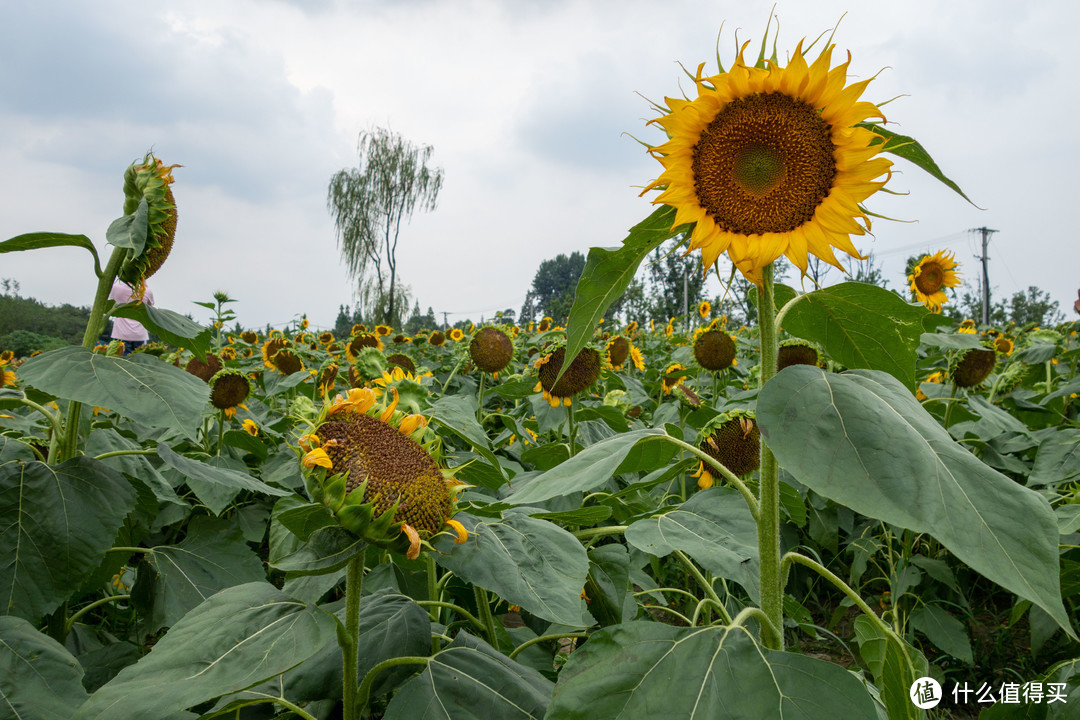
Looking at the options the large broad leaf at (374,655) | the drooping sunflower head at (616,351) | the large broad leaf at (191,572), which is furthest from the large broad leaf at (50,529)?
the drooping sunflower head at (616,351)

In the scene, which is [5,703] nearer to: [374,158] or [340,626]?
[340,626]

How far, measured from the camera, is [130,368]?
54.1 inches

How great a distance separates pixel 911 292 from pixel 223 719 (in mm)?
4949

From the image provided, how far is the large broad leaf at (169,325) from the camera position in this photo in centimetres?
157

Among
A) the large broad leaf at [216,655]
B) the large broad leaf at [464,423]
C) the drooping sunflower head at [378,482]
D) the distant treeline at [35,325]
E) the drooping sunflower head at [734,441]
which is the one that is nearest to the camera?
the large broad leaf at [216,655]

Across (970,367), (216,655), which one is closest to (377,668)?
(216,655)

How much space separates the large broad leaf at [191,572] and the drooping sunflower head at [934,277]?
179 inches

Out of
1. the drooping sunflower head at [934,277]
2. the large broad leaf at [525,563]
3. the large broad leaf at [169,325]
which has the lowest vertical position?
the large broad leaf at [525,563]

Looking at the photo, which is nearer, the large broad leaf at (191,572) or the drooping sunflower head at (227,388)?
the large broad leaf at (191,572)

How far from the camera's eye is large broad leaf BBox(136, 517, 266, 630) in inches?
65.3

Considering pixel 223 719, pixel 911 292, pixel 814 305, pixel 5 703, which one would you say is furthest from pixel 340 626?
pixel 911 292

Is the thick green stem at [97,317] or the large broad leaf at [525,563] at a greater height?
the thick green stem at [97,317]

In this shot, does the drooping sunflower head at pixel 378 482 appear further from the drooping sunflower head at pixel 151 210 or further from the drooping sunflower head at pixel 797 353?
the drooping sunflower head at pixel 797 353

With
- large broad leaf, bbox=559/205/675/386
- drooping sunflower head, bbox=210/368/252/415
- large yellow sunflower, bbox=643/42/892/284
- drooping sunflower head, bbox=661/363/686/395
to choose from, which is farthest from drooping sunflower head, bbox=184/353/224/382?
large yellow sunflower, bbox=643/42/892/284
